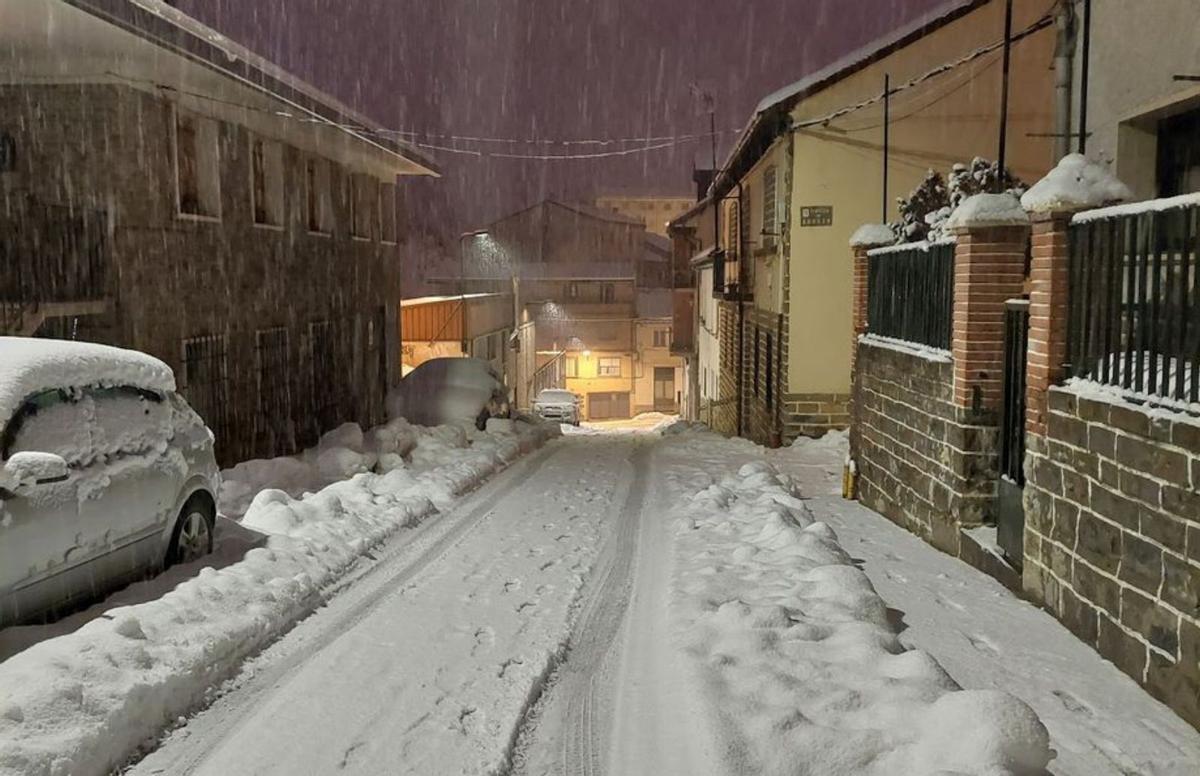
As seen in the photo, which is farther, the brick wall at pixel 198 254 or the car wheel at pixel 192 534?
the brick wall at pixel 198 254

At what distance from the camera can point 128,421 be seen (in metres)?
6.42

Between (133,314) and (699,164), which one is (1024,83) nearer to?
(133,314)

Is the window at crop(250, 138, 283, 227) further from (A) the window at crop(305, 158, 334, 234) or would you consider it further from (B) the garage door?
(B) the garage door

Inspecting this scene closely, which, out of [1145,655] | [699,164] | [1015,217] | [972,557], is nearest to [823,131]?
[1015,217]

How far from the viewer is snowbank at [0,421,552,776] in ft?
13.2

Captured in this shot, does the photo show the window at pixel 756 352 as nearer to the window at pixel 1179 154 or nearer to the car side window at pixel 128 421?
the window at pixel 1179 154

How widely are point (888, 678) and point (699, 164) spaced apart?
37.1m

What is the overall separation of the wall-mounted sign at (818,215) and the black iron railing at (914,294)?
16.3ft

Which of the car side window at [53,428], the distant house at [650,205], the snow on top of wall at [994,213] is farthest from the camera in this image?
the distant house at [650,205]

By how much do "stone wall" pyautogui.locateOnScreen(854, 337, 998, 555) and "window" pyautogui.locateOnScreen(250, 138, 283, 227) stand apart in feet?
31.9

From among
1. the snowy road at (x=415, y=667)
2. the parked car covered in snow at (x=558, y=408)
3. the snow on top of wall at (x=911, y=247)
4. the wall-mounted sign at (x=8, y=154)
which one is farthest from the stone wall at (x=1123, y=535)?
the parked car covered in snow at (x=558, y=408)

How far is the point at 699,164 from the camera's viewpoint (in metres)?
39.8

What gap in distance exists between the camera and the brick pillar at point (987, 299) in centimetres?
797

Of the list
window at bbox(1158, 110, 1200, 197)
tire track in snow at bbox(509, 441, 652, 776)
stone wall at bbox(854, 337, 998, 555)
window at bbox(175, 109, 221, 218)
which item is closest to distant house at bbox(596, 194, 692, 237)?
window at bbox(175, 109, 221, 218)
